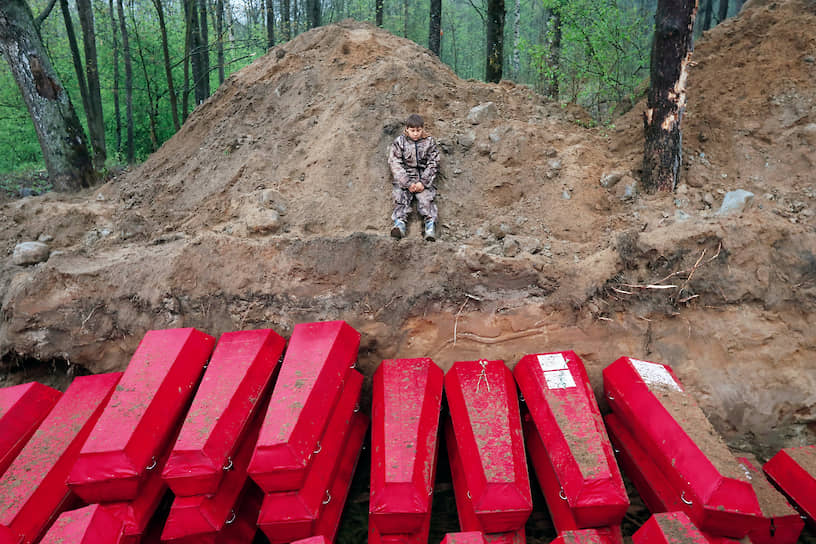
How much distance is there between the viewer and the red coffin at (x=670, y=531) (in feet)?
9.19

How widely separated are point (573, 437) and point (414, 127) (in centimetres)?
374

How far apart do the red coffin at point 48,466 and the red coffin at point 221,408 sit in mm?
920

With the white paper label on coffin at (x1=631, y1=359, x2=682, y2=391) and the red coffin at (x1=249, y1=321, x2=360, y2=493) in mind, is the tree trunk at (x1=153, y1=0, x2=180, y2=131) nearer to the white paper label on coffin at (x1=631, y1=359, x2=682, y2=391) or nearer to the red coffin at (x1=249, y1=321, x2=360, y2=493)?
the red coffin at (x1=249, y1=321, x2=360, y2=493)

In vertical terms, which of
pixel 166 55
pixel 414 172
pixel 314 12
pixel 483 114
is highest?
pixel 314 12

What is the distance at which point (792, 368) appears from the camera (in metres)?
4.33

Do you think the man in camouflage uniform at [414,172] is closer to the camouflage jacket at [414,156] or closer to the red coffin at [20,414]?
the camouflage jacket at [414,156]

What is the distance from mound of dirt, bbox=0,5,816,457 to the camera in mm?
4520

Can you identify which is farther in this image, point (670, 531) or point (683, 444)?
point (683, 444)

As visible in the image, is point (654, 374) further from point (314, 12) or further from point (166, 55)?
point (314, 12)

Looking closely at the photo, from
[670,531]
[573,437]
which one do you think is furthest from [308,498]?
[670,531]

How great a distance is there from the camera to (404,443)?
345 centimetres

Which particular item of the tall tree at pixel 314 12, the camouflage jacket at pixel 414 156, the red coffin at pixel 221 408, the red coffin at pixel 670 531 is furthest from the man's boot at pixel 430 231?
the tall tree at pixel 314 12

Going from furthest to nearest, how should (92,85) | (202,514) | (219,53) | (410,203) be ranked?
(219,53)
(92,85)
(410,203)
(202,514)

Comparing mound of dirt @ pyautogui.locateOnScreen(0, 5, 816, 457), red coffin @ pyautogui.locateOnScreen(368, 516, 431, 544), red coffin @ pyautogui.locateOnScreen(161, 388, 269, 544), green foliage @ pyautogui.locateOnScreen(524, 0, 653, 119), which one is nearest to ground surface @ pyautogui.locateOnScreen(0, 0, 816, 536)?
mound of dirt @ pyautogui.locateOnScreen(0, 5, 816, 457)
